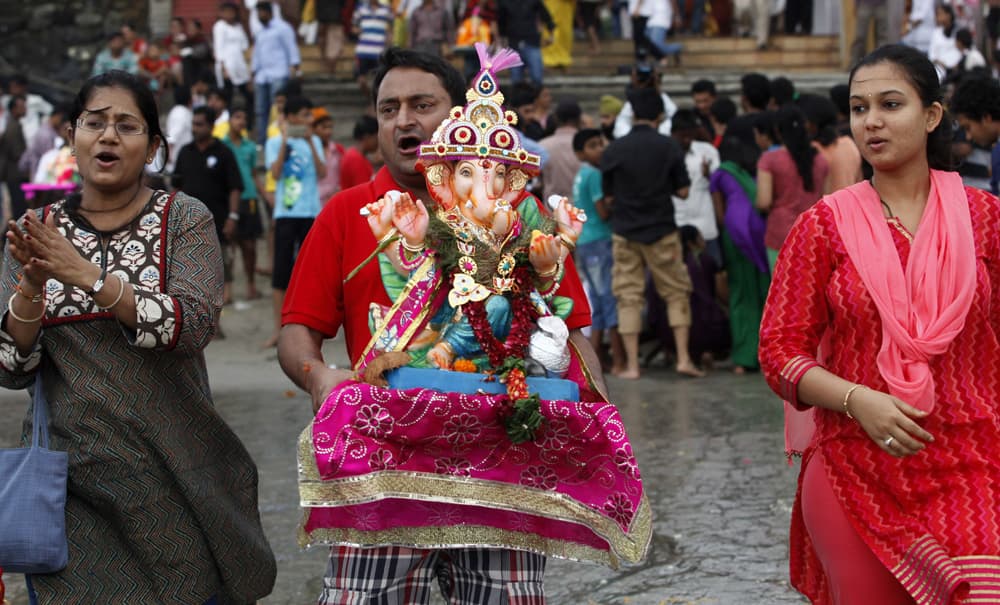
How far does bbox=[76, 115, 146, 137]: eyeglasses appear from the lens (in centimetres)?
422

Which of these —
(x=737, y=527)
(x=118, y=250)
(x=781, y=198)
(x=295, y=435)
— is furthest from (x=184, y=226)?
(x=781, y=198)

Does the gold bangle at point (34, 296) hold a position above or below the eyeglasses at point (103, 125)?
below

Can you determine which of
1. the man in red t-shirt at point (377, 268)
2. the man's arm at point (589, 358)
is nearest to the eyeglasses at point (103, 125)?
the man in red t-shirt at point (377, 268)

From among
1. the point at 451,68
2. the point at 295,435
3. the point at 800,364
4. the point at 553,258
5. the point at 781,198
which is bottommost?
the point at 295,435

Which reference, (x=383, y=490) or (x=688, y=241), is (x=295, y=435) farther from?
(x=383, y=490)

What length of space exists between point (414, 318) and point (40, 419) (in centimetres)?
111

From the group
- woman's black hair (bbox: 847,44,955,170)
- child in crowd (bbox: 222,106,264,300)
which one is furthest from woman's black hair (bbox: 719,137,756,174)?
woman's black hair (bbox: 847,44,955,170)

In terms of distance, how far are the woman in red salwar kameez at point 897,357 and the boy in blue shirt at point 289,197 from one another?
8851 millimetres

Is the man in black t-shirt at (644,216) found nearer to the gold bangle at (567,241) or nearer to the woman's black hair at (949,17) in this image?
the gold bangle at (567,241)

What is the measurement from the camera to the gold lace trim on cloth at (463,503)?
3799 mm

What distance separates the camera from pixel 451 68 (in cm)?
444

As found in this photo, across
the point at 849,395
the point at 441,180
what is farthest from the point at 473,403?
the point at 849,395

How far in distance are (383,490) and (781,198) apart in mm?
7612

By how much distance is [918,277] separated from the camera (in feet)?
12.4
